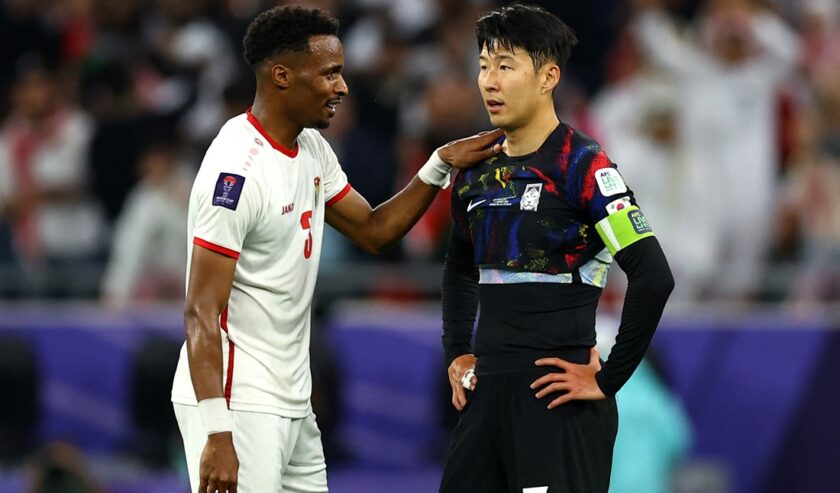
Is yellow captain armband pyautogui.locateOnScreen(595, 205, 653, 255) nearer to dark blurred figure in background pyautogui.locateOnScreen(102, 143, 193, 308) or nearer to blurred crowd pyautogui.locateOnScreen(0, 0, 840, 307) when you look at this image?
blurred crowd pyautogui.locateOnScreen(0, 0, 840, 307)

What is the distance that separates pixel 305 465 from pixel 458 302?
32.6 inches

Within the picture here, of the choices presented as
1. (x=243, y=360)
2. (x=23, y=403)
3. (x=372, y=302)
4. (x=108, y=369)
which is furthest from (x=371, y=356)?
(x=243, y=360)

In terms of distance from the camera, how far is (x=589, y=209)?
5.12 meters

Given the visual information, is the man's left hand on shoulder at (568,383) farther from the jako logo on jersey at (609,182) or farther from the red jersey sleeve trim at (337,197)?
the red jersey sleeve trim at (337,197)

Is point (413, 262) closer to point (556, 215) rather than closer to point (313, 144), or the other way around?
point (313, 144)

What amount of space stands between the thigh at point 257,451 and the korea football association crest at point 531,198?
1.17m

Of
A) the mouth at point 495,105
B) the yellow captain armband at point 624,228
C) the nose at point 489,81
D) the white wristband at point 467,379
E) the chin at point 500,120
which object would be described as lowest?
the white wristband at point 467,379

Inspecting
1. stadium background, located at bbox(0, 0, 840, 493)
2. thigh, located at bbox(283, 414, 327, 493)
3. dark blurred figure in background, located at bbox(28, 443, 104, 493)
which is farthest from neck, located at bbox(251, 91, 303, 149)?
dark blurred figure in background, located at bbox(28, 443, 104, 493)

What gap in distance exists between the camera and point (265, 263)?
549 cm

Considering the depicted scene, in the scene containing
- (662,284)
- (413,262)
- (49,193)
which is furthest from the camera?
(49,193)

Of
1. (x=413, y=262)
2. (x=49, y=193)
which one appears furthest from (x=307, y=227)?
(x=49, y=193)

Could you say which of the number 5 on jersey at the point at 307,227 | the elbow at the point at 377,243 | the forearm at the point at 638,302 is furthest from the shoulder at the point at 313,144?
the forearm at the point at 638,302

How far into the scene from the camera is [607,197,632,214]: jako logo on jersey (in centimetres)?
505

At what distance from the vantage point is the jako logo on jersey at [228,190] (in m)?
5.29
